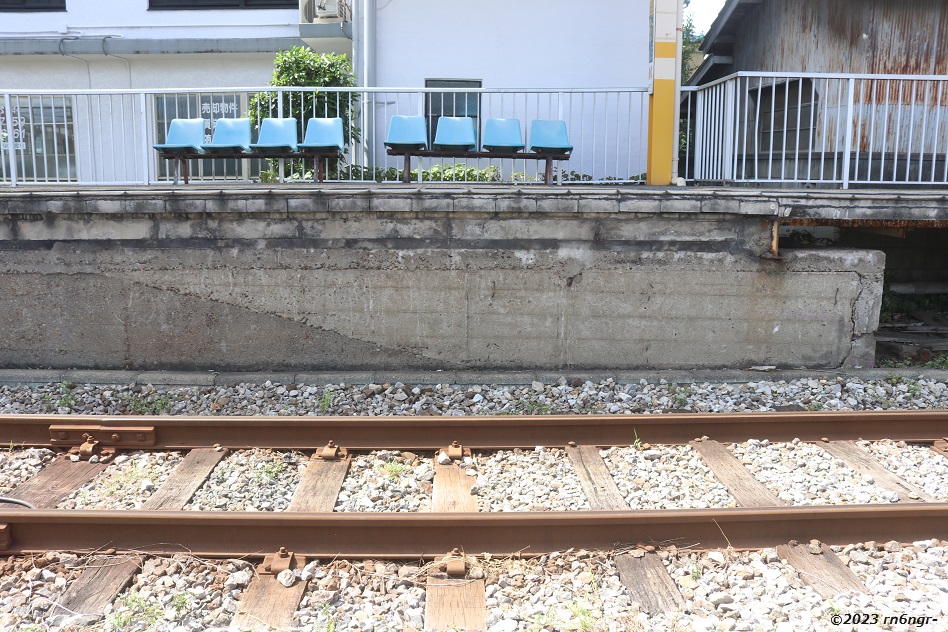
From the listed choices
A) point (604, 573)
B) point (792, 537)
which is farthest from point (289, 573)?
point (792, 537)

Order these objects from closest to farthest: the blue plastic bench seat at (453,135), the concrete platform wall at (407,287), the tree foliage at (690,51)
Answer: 1. the concrete platform wall at (407,287)
2. the blue plastic bench seat at (453,135)
3. the tree foliage at (690,51)

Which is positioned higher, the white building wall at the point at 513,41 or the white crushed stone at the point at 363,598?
the white building wall at the point at 513,41

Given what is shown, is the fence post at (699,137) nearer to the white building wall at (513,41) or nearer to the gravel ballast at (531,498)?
the white building wall at (513,41)

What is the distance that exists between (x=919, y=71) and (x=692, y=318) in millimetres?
7424

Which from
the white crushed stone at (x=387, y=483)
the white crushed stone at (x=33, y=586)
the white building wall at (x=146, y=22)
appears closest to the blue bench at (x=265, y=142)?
the white crushed stone at (x=387, y=483)

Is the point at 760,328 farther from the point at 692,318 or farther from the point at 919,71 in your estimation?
the point at 919,71

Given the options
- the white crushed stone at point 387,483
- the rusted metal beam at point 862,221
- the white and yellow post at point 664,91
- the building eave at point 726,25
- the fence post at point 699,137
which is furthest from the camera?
the building eave at point 726,25

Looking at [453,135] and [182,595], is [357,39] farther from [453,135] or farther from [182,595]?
[182,595]

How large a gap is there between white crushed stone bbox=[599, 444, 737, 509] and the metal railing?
16.6 feet

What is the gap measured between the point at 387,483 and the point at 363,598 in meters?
1.24

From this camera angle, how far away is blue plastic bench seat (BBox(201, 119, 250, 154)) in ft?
35.8

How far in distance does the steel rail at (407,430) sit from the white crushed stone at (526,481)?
19cm

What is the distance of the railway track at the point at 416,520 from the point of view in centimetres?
409

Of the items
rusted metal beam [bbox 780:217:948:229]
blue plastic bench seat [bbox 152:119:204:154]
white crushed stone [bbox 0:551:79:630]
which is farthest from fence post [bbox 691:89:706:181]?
white crushed stone [bbox 0:551:79:630]
